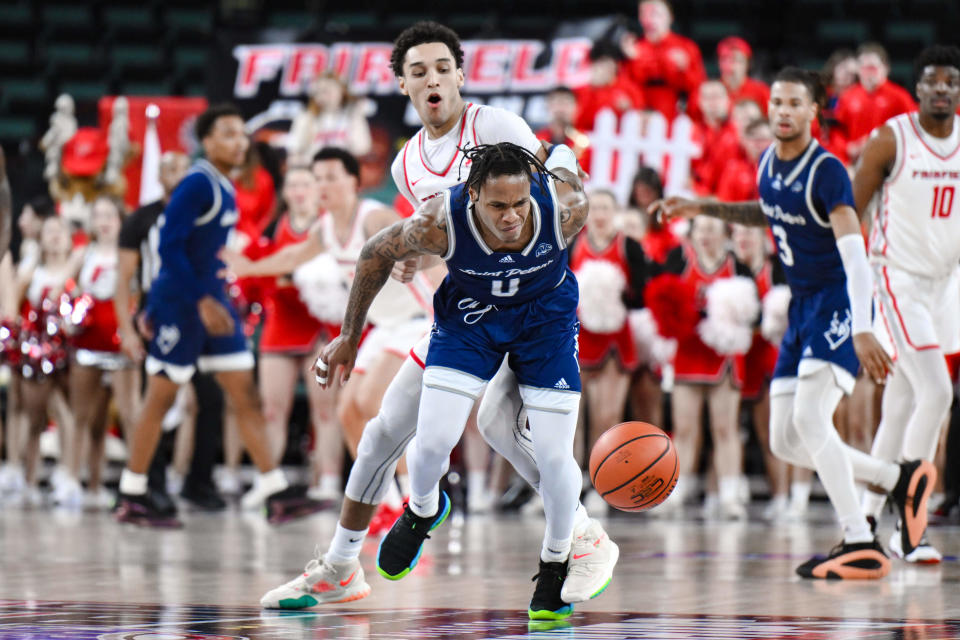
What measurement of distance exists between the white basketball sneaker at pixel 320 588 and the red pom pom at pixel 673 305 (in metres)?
4.83

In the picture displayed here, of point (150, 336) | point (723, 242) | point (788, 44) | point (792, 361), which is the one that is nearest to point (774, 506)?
point (723, 242)

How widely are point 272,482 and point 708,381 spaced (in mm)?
3140

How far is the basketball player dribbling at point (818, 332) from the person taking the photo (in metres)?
6.10

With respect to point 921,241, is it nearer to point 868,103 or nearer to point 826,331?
point 826,331

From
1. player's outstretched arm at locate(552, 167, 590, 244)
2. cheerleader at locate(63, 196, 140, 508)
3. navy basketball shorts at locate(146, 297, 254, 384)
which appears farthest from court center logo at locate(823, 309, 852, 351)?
cheerleader at locate(63, 196, 140, 508)

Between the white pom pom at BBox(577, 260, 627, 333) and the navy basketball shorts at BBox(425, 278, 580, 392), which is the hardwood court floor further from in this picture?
the white pom pom at BBox(577, 260, 627, 333)

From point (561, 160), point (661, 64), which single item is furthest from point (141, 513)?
point (661, 64)

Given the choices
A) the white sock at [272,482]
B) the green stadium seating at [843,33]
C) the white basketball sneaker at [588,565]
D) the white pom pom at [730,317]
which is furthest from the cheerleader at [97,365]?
the green stadium seating at [843,33]

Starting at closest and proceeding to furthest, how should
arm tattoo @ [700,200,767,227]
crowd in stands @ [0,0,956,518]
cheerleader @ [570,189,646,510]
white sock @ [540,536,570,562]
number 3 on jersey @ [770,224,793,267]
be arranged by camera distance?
white sock @ [540,536,570,562], number 3 on jersey @ [770,224,793,267], arm tattoo @ [700,200,767,227], crowd in stands @ [0,0,956,518], cheerleader @ [570,189,646,510]

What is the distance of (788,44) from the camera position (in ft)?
49.2

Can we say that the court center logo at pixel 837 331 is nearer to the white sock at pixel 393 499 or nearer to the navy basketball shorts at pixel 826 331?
the navy basketball shorts at pixel 826 331

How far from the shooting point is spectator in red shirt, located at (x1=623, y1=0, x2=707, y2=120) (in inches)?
489

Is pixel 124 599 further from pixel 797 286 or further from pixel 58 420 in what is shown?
pixel 58 420

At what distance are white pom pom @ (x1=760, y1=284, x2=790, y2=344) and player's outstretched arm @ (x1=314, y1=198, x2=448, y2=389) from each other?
5296 millimetres
